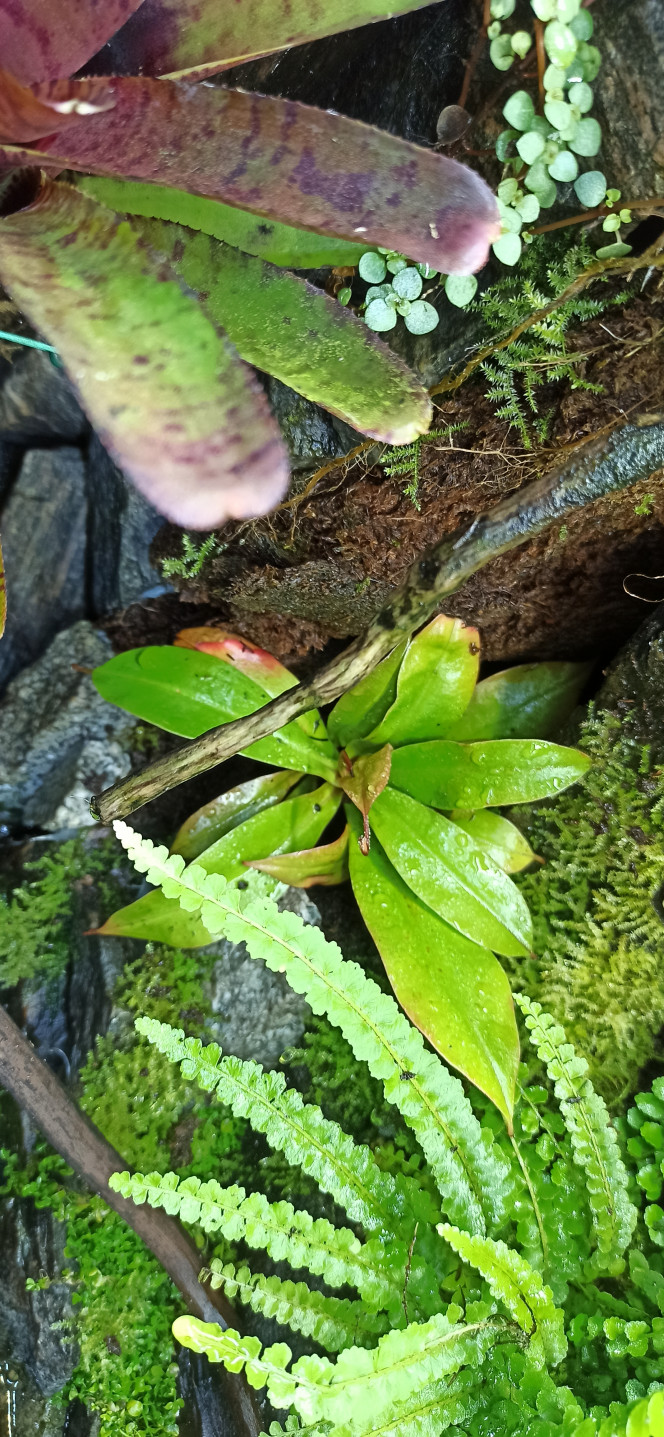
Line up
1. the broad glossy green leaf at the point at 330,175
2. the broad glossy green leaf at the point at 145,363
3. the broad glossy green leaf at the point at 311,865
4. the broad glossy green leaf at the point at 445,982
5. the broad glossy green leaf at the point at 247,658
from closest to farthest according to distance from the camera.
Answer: the broad glossy green leaf at the point at 145,363, the broad glossy green leaf at the point at 330,175, the broad glossy green leaf at the point at 445,982, the broad glossy green leaf at the point at 311,865, the broad glossy green leaf at the point at 247,658

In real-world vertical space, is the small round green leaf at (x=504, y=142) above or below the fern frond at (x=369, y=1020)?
above

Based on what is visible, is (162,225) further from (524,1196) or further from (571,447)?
(524,1196)

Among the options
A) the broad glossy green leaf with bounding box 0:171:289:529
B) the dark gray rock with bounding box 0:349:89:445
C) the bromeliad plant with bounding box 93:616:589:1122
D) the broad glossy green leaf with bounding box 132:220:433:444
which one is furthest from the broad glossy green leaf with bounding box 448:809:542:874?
the dark gray rock with bounding box 0:349:89:445

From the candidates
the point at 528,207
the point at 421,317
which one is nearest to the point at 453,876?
the point at 421,317

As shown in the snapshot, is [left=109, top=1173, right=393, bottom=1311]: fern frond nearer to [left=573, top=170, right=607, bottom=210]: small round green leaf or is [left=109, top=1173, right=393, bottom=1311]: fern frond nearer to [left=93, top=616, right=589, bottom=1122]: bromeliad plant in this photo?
[left=93, top=616, right=589, bottom=1122]: bromeliad plant

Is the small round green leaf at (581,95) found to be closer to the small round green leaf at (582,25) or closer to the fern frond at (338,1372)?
the small round green leaf at (582,25)

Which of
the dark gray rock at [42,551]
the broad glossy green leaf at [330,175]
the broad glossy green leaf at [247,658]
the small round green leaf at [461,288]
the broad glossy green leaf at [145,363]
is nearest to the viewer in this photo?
the broad glossy green leaf at [145,363]

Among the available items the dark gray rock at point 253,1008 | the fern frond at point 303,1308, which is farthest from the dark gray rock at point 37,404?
the fern frond at point 303,1308
